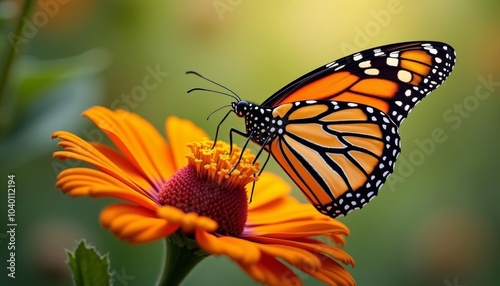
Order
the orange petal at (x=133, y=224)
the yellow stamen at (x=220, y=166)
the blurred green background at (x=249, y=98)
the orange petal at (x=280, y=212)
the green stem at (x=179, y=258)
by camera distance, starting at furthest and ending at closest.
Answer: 1. the blurred green background at (x=249, y=98)
2. the orange petal at (x=280, y=212)
3. the yellow stamen at (x=220, y=166)
4. the green stem at (x=179, y=258)
5. the orange petal at (x=133, y=224)

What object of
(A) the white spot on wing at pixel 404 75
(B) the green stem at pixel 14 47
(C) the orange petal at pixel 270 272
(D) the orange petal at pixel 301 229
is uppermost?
(B) the green stem at pixel 14 47

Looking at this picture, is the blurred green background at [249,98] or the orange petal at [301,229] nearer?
the orange petal at [301,229]

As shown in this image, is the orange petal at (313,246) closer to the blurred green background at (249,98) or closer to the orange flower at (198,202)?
the orange flower at (198,202)

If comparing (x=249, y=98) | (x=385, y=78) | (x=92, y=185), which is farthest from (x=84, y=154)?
(x=249, y=98)

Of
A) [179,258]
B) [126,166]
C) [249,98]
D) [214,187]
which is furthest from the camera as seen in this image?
[249,98]

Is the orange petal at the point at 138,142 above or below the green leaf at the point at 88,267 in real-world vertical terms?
above

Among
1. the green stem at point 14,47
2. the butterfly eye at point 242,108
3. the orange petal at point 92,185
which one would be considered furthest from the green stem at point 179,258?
the green stem at point 14,47

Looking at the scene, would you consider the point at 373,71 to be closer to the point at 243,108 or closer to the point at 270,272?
the point at 243,108

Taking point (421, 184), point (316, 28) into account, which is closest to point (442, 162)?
point (421, 184)
